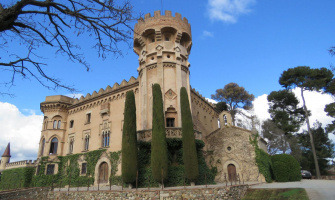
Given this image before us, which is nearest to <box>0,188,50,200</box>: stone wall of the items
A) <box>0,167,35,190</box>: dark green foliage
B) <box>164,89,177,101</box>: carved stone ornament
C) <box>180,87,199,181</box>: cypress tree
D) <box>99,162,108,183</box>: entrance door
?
<box>99,162,108,183</box>: entrance door

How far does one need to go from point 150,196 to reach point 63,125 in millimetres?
20866

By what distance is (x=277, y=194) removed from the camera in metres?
11.6

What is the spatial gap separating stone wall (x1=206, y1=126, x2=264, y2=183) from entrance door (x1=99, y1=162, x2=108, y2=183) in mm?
10135

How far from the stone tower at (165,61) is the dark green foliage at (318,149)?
82.2 ft

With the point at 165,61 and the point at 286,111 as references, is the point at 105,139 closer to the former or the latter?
the point at 165,61

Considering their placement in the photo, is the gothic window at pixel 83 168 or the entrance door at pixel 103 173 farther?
the gothic window at pixel 83 168

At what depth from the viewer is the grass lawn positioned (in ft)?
34.8

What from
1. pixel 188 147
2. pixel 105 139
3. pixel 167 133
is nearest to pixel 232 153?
pixel 188 147

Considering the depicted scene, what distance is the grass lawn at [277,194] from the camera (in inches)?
418

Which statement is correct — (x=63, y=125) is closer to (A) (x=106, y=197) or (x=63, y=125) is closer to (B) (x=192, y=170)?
(A) (x=106, y=197)

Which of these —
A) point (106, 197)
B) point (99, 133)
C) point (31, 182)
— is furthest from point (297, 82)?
point (31, 182)

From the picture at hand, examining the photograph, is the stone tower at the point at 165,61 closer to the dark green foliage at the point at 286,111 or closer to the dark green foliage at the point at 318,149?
the dark green foliage at the point at 286,111

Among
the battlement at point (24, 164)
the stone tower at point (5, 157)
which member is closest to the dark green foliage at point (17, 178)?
the battlement at point (24, 164)

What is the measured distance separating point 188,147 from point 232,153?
24.4 feet
